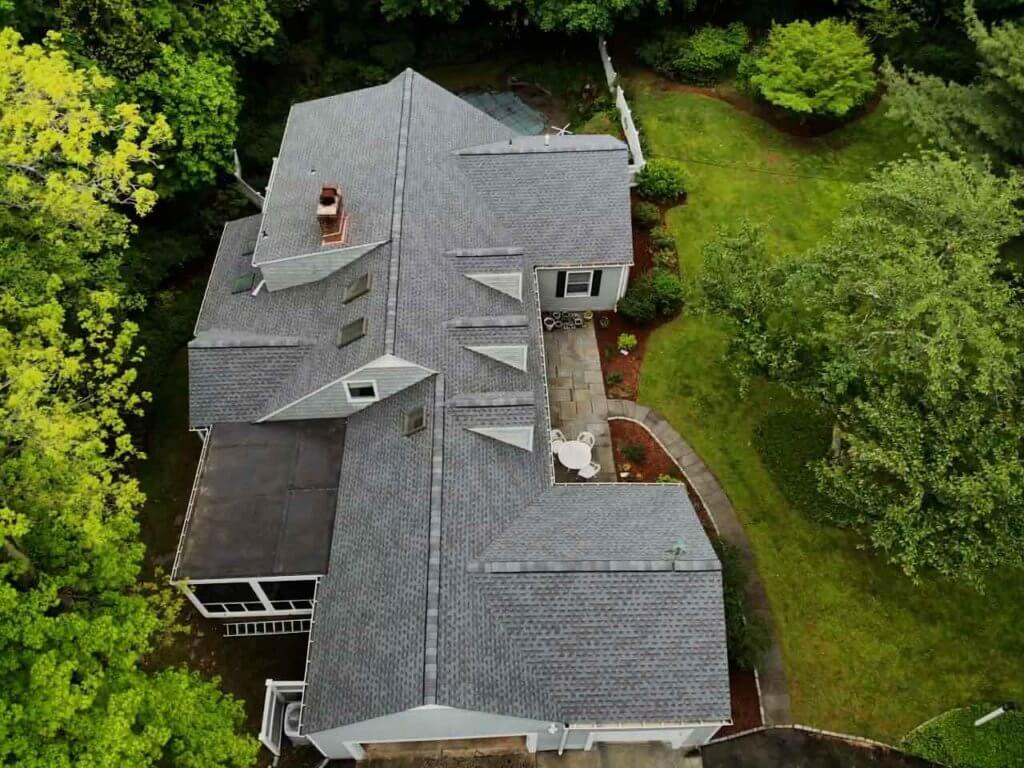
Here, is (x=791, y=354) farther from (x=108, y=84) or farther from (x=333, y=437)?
(x=108, y=84)

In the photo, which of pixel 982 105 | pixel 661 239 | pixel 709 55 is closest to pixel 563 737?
pixel 661 239

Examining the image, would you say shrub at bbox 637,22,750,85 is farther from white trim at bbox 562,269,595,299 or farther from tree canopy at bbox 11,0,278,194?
tree canopy at bbox 11,0,278,194

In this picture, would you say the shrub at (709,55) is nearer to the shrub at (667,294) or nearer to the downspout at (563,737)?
the shrub at (667,294)

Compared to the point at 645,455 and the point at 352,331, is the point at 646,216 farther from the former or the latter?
the point at 352,331

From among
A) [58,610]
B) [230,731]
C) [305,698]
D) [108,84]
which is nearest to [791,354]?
[305,698]

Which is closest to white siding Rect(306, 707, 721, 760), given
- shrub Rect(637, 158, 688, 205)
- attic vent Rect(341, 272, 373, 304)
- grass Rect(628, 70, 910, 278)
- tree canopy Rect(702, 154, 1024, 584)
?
tree canopy Rect(702, 154, 1024, 584)

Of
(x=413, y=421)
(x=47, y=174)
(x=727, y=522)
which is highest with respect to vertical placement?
(x=47, y=174)

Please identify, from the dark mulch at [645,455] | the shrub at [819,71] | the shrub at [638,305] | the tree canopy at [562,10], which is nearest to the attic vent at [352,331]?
the dark mulch at [645,455]
